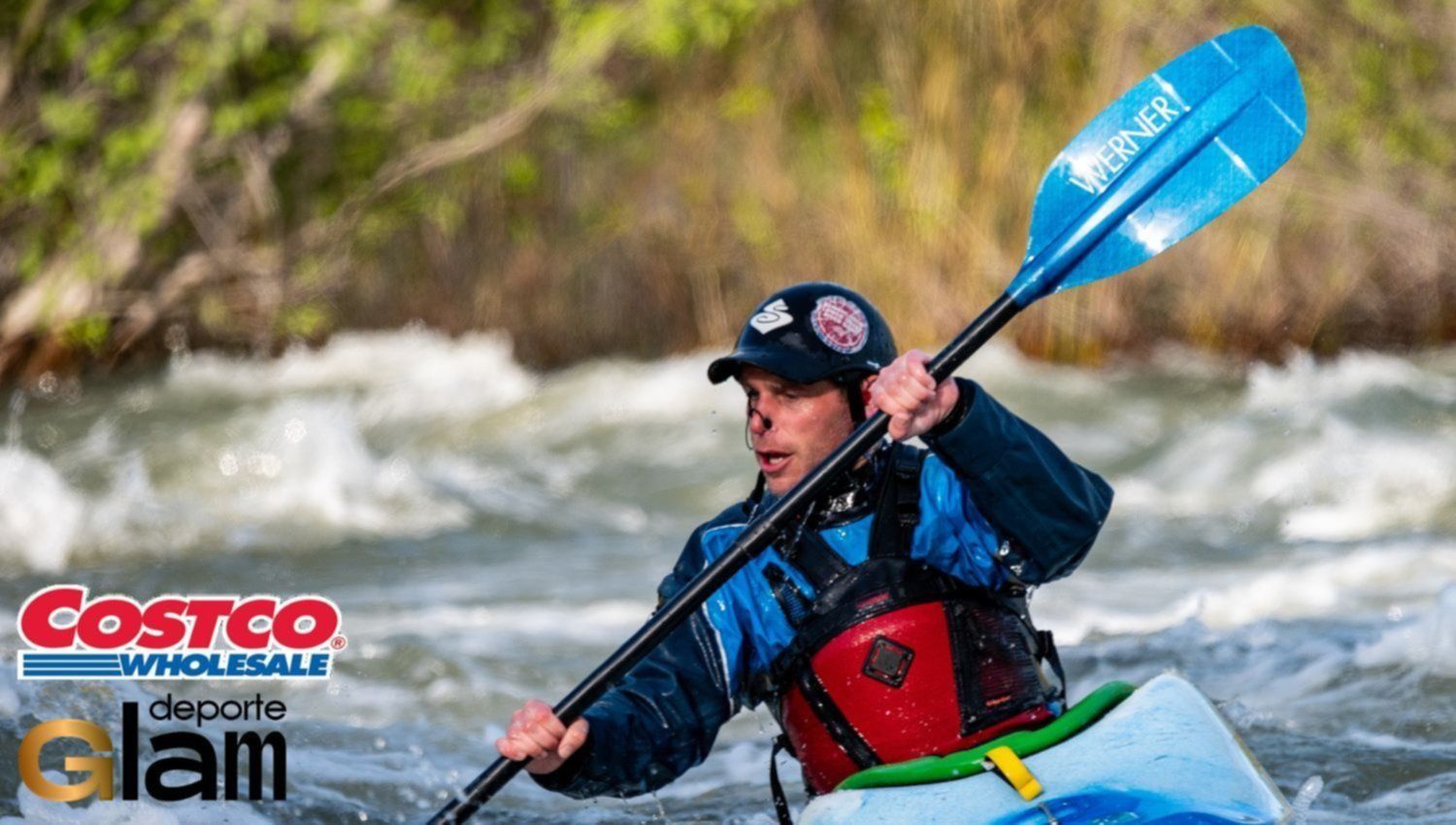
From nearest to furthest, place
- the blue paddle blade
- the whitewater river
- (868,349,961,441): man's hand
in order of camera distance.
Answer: (868,349,961,441): man's hand → the blue paddle blade → the whitewater river

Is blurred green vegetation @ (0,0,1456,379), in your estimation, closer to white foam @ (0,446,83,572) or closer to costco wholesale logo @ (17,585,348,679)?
white foam @ (0,446,83,572)

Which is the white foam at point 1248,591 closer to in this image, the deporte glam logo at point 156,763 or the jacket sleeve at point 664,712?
the deporte glam logo at point 156,763

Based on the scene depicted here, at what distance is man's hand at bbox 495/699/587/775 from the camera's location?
9.72 feet

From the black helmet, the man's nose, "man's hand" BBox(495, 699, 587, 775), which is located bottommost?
"man's hand" BBox(495, 699, 587, 775)

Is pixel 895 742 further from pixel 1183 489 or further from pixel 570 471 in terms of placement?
pixel 570 471

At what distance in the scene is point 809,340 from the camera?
10.3 feet

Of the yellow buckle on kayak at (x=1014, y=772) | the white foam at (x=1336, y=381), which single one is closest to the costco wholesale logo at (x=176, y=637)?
the yellow buckle on kayak at (x=1014, y=772)

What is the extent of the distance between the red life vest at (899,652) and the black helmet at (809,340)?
187mm

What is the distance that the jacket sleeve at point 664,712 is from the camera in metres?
3.08

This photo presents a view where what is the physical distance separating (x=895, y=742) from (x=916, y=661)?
0.13 m

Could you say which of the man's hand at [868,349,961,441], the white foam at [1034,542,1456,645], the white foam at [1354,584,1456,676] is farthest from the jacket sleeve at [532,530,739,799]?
the white foam at [1034,542,1456,645]

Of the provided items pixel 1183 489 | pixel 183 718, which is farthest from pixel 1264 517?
pixel 183 718

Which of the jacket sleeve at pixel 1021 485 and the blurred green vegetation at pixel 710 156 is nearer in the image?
the jacket sleeve at pixel 1021 485

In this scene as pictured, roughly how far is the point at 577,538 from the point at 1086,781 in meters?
5.57
